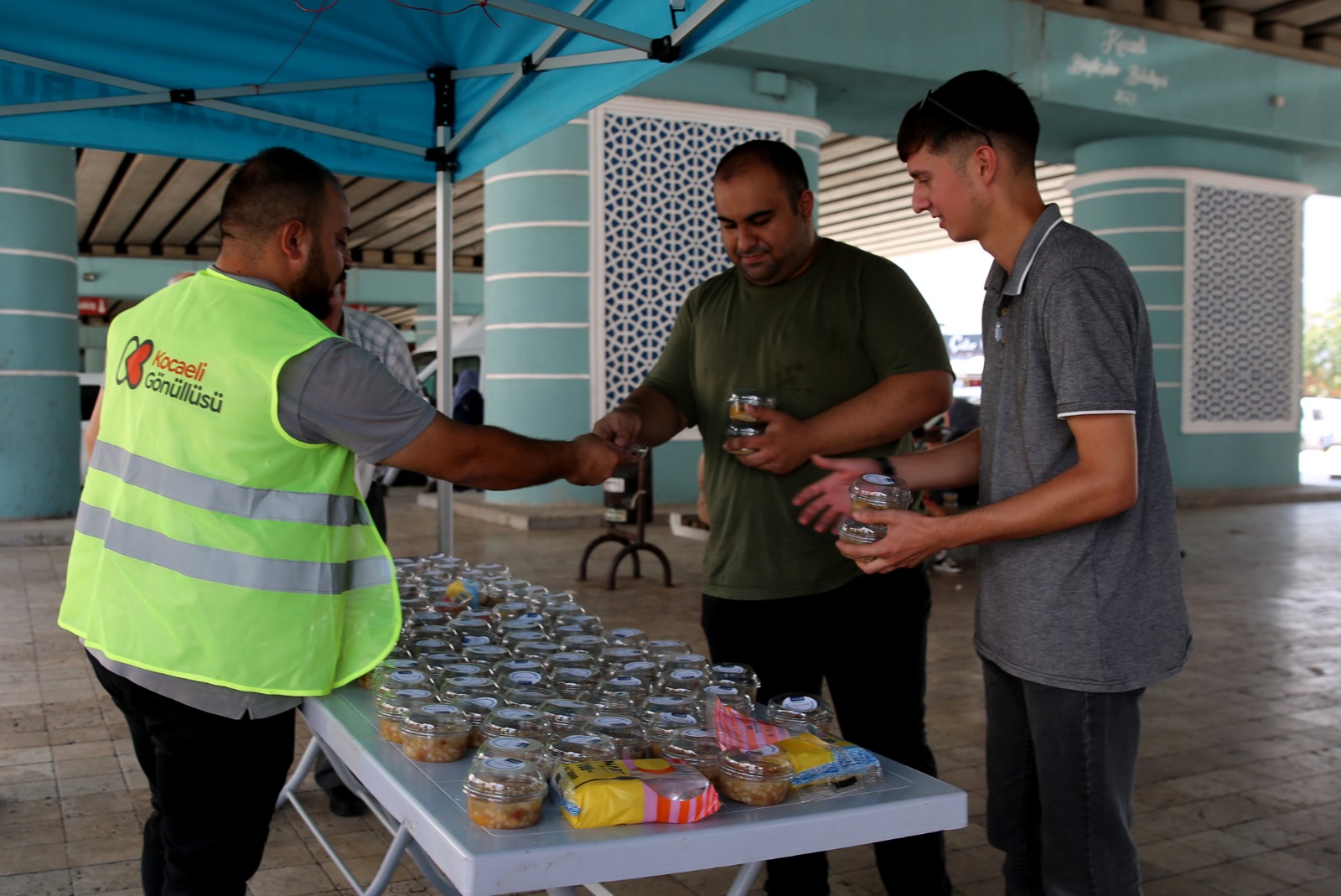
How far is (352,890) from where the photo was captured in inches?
116

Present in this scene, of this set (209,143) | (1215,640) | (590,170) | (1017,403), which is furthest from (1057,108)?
(1017,403)

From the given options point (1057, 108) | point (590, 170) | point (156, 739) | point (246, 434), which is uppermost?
point (1057, 108)

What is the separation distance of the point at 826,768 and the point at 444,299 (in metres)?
2.90

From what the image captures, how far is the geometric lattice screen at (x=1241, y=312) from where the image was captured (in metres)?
14.2

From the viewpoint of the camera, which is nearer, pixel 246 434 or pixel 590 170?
pixel 246 434

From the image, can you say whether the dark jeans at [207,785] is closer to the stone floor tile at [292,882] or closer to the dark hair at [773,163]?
the stone floor tile at [292,882]

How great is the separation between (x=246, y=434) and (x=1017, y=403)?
1.31 metres

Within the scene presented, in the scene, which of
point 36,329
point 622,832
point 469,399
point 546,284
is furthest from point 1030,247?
point 469,399

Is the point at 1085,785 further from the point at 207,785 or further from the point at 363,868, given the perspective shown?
the point at 363,868

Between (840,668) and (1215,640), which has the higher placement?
(840,668)

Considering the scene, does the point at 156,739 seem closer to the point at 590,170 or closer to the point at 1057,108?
the point at 590,170

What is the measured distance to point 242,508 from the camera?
182 centimetres

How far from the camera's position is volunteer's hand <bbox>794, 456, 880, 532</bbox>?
6.88ft

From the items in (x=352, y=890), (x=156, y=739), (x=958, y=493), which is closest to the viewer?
(x=156, y=739)
